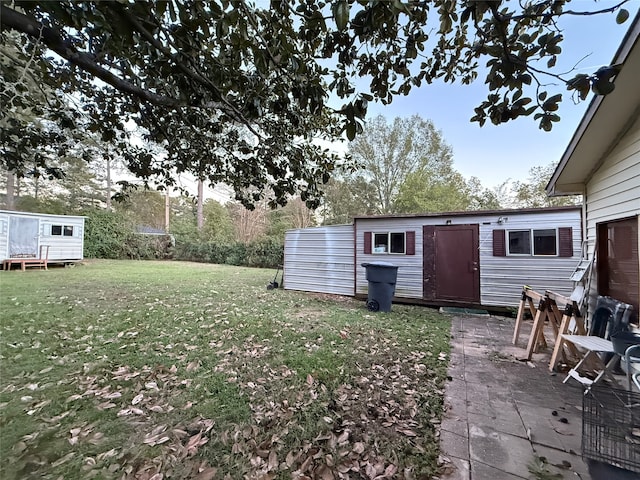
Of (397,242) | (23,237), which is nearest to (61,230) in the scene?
(23,237)

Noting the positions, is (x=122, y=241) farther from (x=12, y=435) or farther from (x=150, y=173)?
(x=12, y=435)

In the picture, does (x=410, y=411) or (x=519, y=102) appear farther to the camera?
(x=410, y=411)

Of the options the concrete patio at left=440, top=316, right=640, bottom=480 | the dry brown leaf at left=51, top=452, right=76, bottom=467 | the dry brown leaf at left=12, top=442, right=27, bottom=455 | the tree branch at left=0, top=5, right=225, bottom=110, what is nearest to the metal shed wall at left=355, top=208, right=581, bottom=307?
the concrete patio at left=440, top=316, right=640, bottom=480

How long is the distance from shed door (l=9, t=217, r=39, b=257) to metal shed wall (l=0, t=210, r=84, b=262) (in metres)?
0.12

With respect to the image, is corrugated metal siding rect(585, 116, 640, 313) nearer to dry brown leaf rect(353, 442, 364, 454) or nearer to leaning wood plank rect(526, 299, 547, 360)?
leaning wood plank rect(526, 299, 547, 360)

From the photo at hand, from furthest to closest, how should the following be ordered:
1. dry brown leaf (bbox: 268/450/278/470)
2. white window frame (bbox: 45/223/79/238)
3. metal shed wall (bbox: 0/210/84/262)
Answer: white window frame (bbox: 45/223/79/238) < metal shed wall (bbox: 0/210/84/262) < dry brown leaf (bbox: 268/450/278/470)

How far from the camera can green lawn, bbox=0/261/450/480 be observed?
1.86 meters

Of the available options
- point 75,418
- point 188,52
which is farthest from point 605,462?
point 188,52

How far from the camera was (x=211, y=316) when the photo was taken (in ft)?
17.4

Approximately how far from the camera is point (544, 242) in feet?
19.9

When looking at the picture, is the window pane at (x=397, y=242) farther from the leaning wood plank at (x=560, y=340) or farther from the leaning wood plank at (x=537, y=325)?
the leaning wood plank at (x=560, y=340)

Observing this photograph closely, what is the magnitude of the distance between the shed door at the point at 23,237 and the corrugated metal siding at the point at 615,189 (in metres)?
16.8

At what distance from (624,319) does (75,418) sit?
5127 mm

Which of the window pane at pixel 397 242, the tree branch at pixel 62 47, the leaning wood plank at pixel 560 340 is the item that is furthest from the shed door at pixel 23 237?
the leaning wood plank at pixel 560 340
